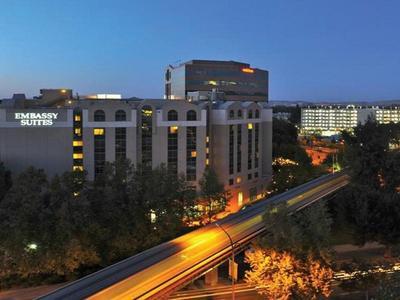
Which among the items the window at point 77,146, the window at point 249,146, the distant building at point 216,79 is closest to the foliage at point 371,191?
the window at point 249,146

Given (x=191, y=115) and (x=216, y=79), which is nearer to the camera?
(x=191, y=115)

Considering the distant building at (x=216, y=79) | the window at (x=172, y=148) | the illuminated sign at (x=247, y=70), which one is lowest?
the window at (x=172, y=148)

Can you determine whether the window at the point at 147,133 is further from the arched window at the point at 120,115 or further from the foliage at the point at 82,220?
the foliage at the point at 82,220

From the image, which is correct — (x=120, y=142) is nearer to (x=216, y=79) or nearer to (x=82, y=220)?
(x=82, y=220)

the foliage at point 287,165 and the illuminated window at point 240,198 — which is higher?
the foliage at point 287,165

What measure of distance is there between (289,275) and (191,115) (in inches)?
1527

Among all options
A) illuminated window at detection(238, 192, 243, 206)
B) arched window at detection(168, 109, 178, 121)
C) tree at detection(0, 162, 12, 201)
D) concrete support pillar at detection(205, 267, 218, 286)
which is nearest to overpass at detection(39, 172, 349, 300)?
concrete support pillar at detection(205, 267, 218, 286)

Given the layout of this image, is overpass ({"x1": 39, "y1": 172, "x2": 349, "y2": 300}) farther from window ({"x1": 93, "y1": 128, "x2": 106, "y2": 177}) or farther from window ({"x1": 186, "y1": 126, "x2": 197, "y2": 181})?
window ({"x1": 93, "y1": 128, "x2": 106, "y2": 177})

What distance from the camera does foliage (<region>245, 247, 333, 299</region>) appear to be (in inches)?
1014

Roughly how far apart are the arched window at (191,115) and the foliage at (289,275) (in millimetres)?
37249

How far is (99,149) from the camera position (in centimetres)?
5784

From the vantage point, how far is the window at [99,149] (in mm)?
57656

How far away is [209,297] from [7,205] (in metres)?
18.2

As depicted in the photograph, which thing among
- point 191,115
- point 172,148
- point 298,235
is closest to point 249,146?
point 191,115
